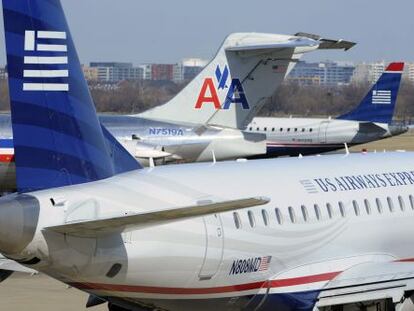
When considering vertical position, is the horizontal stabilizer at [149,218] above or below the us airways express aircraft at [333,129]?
above

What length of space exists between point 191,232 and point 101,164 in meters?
1.61

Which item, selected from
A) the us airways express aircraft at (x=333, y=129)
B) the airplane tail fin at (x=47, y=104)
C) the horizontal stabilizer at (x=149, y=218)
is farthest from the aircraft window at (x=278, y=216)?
the us airways express aircraft at (x=333, y=129)

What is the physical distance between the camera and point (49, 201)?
50.1 ft

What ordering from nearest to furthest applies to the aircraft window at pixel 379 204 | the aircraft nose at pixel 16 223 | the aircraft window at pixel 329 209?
the aircraft nose at pixel 16 223, the aircraft window at pixel 329 209, the aircraft window at pixel 379 204

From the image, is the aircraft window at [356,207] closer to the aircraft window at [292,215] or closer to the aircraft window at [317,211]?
the aircraft window at [317,211]

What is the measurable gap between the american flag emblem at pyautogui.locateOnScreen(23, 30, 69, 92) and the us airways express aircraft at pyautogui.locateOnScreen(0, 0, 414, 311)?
24 mm

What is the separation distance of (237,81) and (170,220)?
106 feet

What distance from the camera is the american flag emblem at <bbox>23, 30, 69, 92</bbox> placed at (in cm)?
1639

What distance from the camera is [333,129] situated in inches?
2781

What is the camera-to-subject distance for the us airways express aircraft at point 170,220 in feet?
49.8

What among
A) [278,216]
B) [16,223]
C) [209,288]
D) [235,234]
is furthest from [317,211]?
[16,223]

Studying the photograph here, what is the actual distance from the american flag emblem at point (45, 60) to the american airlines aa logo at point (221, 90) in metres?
29.7

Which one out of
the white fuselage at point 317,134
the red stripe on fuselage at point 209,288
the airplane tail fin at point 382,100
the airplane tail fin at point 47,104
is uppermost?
the airplane tail fin at point 47,104

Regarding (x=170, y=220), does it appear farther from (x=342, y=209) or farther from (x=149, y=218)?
(x=342, y=209)
